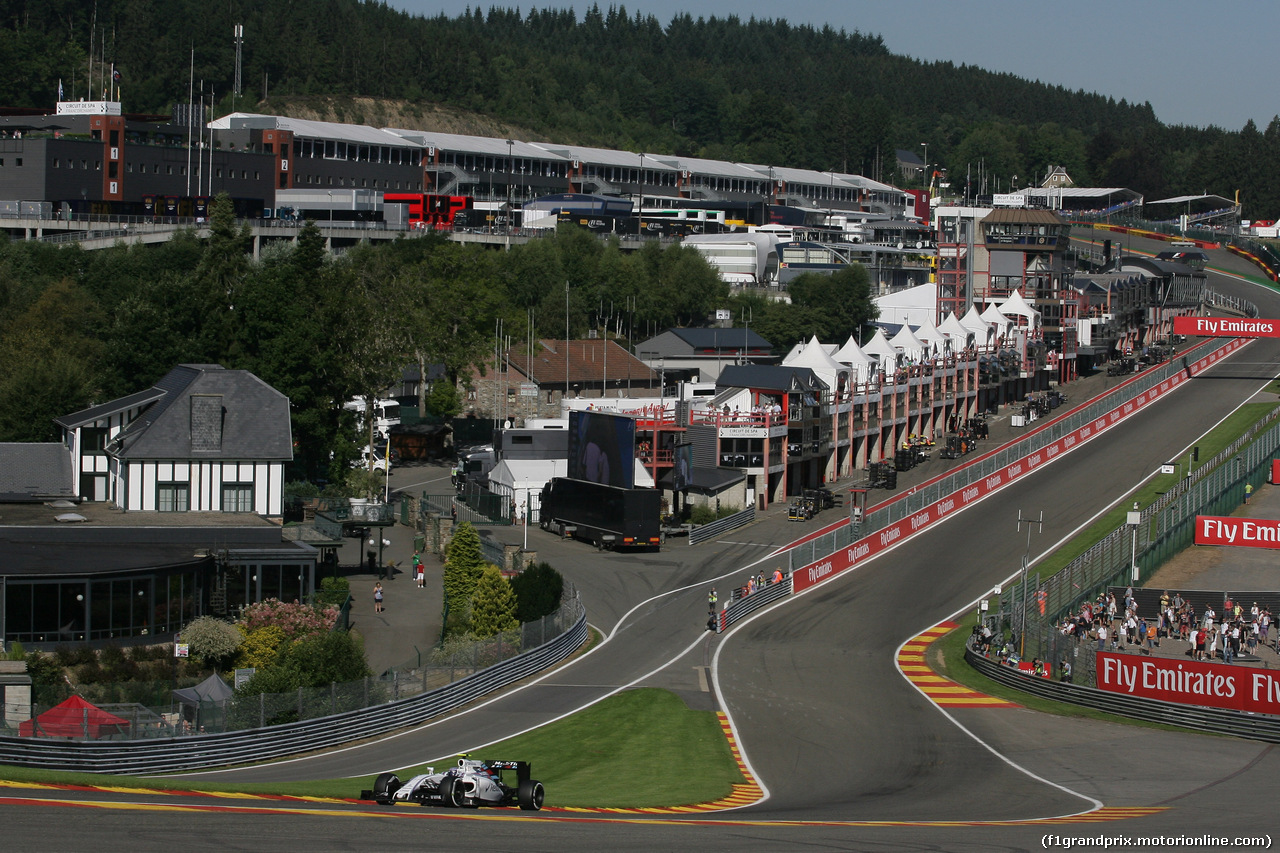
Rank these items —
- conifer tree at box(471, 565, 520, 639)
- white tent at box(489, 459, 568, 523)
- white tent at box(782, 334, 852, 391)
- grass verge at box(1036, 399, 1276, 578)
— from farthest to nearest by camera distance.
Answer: white tent at box(782, 334, 852, 391) → white tent at box(489, 459, 568, 523) → grass verge at box(1036, 399, 1276, 578) → conifer tree at box(471, 565, 520, 639)

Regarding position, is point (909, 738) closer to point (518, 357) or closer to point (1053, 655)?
point (1053, 655)

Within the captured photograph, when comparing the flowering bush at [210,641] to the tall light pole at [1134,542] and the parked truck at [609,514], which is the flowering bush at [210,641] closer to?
the parked truck at [609,514]

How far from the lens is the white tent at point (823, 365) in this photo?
9519 centimetres

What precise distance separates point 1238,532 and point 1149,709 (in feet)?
92.8

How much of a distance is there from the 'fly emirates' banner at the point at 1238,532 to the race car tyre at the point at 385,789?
49654 millimetres

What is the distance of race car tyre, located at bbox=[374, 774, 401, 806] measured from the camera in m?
31.1

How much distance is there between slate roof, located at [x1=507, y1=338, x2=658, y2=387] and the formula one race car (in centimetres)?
8136

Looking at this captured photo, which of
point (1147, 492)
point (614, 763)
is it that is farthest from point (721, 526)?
point (614, 763)

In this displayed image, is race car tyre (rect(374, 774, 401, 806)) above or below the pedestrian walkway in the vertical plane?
above

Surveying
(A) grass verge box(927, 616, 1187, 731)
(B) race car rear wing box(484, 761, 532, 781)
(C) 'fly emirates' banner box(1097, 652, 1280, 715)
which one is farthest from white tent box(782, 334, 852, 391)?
(B) race car rear wing box(484, 761, 532, 781)

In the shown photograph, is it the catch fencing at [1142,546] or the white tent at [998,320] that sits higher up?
the white tent at [998,320]

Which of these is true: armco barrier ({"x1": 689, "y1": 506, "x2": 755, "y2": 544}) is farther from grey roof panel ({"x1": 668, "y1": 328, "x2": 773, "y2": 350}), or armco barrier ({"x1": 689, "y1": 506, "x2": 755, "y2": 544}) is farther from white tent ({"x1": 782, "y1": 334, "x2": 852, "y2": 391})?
grey roof panel ({"x1": 668, "y1": 328, "x2": 773, "y2": 350})

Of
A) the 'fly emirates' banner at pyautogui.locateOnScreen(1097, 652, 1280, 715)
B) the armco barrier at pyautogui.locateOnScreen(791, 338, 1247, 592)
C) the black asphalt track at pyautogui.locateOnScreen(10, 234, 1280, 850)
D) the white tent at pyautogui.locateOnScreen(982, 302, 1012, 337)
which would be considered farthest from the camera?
the white tent at pyautogui.locateOnScreen(982, 302, 1012, 337)

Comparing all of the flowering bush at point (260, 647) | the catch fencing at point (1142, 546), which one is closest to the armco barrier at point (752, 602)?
the catch fencing at point (1142, 546)
